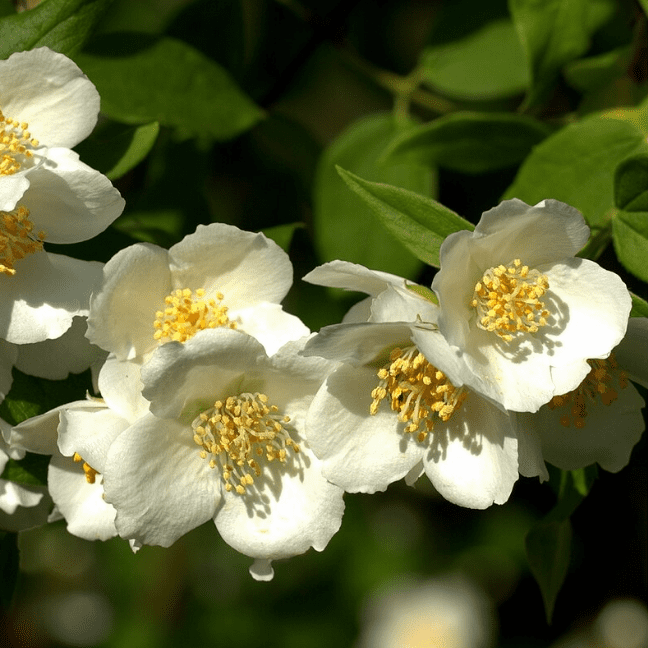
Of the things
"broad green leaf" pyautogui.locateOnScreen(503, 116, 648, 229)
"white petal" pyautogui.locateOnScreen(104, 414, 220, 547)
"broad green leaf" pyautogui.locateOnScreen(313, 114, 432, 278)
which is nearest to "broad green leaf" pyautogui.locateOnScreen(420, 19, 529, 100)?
"broad green leaf" pyautogui.locateOnScreen(313, 114, 432, 278)

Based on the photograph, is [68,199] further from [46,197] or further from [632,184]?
[632,184]

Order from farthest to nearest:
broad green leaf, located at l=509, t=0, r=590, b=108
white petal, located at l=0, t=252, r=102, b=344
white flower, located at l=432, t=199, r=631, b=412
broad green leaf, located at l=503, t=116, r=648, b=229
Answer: broad green leaf, located at l=509, t=0, r=590, b=108, broad green leaf, located at l=503, t=116, r=648, b=229, white petal, located at l=0, t=252, r=102, b=344, white flower, located at l=432, t=199, r=631, b=412

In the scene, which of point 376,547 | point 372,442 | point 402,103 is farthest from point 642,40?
point 376,547

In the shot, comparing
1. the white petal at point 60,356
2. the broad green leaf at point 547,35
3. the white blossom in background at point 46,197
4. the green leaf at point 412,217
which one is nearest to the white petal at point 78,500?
the white petal at point 60,356

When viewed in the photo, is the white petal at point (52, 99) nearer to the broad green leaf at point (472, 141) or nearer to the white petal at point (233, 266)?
the white petal at point (233, 266)

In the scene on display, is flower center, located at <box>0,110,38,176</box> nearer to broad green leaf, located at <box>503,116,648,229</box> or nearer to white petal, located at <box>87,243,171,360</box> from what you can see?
white petal, located at <box>87,243,171,360</box>

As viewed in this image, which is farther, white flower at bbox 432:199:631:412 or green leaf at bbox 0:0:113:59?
green leaf at bbox 0:0:113:59
